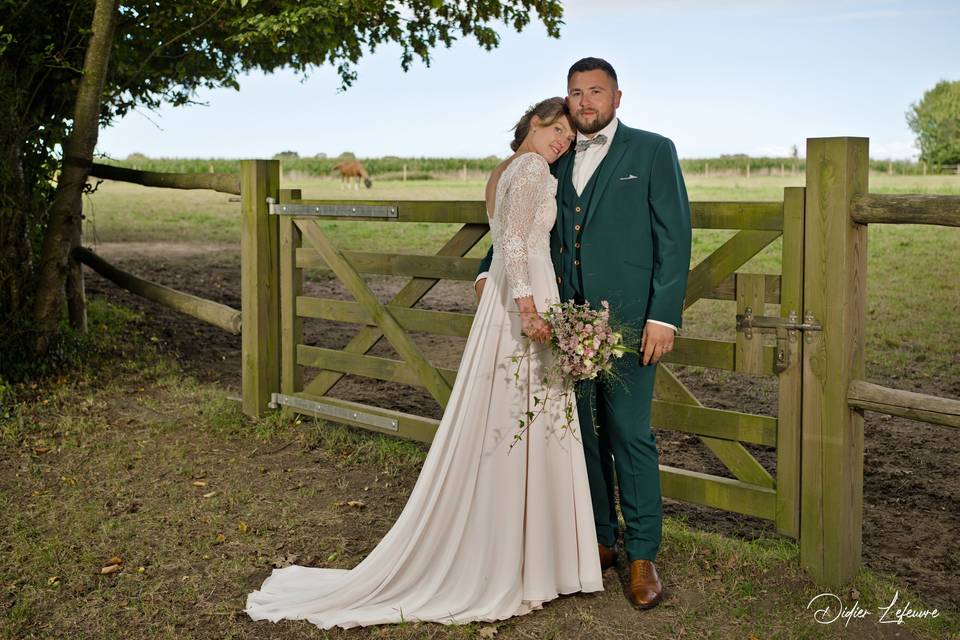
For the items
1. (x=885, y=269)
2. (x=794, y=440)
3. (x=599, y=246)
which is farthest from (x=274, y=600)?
(x=885, y=269)

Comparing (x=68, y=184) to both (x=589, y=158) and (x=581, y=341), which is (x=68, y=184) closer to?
(x=589, y=158)

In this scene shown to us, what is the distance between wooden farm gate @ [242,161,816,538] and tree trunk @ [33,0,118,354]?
2196 millimetres

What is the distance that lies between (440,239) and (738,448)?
1588 cm

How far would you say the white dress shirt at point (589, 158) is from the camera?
424cm

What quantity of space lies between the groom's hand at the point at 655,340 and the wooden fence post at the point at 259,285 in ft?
12.9

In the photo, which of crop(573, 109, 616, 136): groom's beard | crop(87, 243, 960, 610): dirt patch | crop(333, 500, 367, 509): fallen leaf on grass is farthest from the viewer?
A: crop(333, 500, 367, 509): fallen leaf on grass

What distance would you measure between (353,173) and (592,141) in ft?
156

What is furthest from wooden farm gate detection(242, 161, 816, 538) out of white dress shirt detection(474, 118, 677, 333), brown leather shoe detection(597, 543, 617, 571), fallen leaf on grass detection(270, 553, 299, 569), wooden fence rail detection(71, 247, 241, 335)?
fallen leaf on grass detection(270, 553, 299, 569)

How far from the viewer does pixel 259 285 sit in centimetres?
734

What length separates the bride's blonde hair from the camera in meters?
4.16

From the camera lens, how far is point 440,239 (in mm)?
20531

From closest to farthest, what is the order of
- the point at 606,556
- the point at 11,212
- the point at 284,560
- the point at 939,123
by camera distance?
1. the point at 606,556
2. the point at 284,560
3. the point at 11,212
4. the point at 939,123

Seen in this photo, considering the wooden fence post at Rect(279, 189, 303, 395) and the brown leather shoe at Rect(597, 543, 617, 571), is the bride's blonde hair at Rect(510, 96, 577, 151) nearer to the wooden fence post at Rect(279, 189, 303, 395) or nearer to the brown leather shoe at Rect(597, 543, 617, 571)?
the brown leather shoe at Rect(597, 543, 617, 571)

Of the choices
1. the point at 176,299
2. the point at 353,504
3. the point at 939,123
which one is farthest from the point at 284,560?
the point at 939,123
